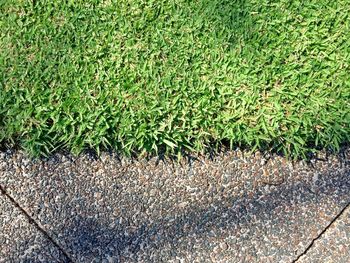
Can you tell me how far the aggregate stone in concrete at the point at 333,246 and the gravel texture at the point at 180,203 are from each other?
0.13 ft

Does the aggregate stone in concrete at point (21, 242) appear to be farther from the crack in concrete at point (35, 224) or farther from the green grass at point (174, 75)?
the green grass at point (174, 75)

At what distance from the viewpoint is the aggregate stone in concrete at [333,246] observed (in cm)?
256

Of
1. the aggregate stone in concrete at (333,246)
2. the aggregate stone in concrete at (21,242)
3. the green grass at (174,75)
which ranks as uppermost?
the green grass at (174,75)

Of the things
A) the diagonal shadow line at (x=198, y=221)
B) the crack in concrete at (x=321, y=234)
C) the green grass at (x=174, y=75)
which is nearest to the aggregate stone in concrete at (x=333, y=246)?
the crack in concrete at (x=321, y=234)

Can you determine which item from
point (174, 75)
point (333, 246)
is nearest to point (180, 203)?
point (174, 75)

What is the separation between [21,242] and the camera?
98.3 inches

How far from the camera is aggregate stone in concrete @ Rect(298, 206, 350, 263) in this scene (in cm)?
256

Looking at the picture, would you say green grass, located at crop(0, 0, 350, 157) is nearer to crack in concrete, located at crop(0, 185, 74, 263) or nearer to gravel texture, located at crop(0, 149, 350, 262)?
gravel texture, located at crop(0, 149, 350, 262)

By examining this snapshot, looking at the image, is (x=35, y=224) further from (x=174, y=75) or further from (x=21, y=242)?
(x=174, y=75)

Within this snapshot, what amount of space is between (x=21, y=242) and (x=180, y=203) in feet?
2.21

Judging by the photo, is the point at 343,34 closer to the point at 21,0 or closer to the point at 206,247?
the point at 206,247

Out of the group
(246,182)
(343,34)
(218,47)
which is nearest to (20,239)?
(246,182)

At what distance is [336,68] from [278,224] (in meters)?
0.70

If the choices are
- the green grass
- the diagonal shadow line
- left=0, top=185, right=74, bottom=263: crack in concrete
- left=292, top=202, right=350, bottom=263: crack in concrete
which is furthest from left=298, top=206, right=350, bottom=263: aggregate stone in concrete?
left=0, top=185, right=74, bottom=263: crack in concrete
